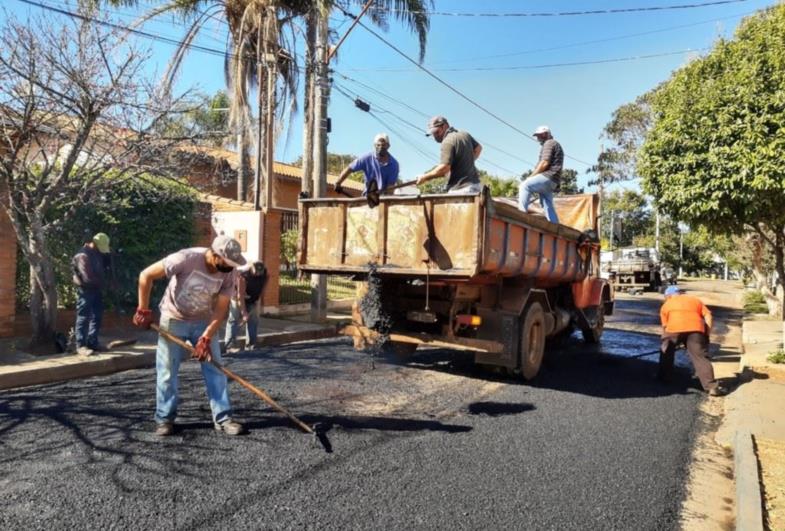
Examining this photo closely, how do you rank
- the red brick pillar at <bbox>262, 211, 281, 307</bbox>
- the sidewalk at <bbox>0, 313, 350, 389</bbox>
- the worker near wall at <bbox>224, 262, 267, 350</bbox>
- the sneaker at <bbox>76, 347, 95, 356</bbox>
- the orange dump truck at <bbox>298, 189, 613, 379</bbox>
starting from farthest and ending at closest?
the red brick pillar at <bbox>262, 211, 281, 307</bbox>
the worker near wall at <bbox>224, 262, 267, 350</bbox>
the sneaker at <bbox>76, 347, 95, 356</bbox>
the sidewalk at <bbox>0, 313, 350, 389</bbox>
the orange dump truck at <bbox>298, 189, 613, 379</bbox>

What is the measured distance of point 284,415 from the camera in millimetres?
4984

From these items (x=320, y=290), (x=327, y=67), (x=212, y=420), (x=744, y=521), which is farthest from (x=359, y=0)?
(x=744, y=521)

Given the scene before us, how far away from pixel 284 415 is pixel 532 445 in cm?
206

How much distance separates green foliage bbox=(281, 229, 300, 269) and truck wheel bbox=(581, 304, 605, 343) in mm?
7454

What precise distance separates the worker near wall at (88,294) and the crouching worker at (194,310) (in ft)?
11.1

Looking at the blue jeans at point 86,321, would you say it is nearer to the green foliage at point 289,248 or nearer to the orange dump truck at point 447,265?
the orange dump truck at point 447,265

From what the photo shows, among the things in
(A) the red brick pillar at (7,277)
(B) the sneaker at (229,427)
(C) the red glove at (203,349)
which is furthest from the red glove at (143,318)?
(A) the red brick pillar at (7,277)

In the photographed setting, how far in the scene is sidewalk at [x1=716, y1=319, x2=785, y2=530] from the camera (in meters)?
3.54

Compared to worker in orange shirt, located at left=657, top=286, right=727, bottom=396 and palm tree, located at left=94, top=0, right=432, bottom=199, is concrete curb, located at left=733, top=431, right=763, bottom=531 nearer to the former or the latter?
worker in orange shirt, located at left=657, top=286, right=727, bottom=396

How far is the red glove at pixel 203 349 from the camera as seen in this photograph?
13.8ft

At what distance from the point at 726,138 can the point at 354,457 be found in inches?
Result: 254

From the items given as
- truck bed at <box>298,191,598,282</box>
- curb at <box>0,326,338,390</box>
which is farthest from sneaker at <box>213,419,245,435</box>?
curb at <box>0,326,338,390</box>

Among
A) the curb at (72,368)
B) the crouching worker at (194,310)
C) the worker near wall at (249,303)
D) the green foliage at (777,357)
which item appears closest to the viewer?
the crouching worker at (194,310)

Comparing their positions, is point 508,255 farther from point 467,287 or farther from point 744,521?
point 744,521
